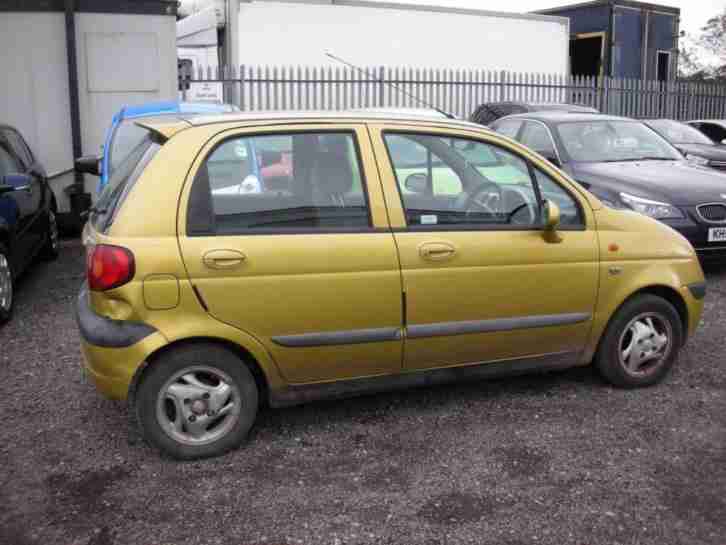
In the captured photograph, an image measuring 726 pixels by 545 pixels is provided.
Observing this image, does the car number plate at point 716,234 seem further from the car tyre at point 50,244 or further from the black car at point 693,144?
the car tyre at point 50,244

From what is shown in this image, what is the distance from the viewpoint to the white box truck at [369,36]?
17250mm

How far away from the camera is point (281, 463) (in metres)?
4.01

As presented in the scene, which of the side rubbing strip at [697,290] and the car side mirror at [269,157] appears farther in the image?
the side rubbing strip at [697,290]

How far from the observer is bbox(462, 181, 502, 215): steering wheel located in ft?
14.6

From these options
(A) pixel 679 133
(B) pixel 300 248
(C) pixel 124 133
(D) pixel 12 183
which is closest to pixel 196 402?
(B) pixel 300 248

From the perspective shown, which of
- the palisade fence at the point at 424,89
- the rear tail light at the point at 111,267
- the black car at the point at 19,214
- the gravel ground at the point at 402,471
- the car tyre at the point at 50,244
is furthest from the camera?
the palisade fence at the point at 424,89

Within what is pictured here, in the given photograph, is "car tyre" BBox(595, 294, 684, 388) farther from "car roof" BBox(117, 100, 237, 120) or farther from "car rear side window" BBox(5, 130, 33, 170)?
"car rear side window" BBox(5, 130, 33, 170)

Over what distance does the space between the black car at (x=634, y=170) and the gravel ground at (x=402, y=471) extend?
2.52 metres

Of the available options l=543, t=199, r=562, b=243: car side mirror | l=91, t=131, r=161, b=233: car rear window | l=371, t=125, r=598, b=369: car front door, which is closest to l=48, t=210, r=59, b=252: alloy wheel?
l=91, t=131, r=161, b=233: car rear window

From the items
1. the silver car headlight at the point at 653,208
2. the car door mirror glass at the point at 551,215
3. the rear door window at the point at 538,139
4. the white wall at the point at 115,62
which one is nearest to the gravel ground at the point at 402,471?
the car door mirror glass at the point at 551,215

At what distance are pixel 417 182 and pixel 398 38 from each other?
50.1ft

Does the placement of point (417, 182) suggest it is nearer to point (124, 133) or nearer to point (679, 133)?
point (124, 133)

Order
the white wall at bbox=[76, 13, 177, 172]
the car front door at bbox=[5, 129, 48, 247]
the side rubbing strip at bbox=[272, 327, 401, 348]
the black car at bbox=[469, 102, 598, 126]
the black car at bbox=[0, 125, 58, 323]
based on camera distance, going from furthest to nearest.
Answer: the black car at bbox=[469, 102, 598, 126], the white wall at bbox=[76, 13, 177, 172], the car front door at bbox=[5, 129, 48, 247], the black car at bbox=[0, 125, 58, 323], the side rubbing strip at bbox=[272, 327, 401, 348]

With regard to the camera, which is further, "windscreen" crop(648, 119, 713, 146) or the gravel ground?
"windscreen" crop(648, 119, 713, 146)
